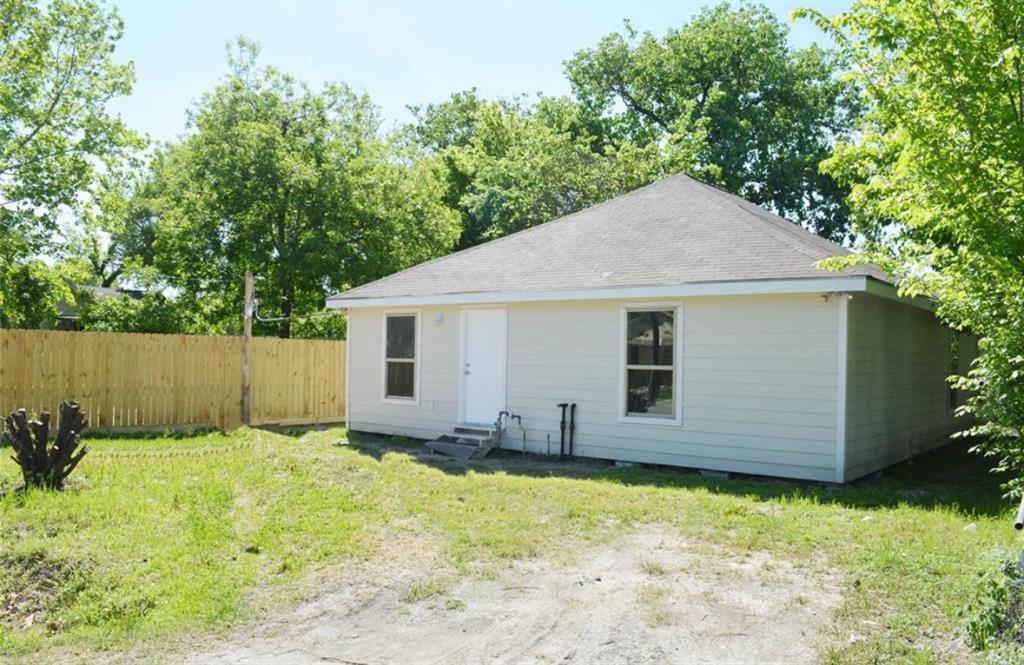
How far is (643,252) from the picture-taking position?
11.6 m

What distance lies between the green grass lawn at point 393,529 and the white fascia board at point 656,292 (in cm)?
236

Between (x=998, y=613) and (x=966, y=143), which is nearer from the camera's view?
(x=998, y=613)

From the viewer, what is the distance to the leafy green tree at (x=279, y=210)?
2334 centimetres

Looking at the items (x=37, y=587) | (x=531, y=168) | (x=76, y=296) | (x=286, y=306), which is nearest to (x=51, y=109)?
(x=76, y=296)

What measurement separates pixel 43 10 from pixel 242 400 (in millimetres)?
12745

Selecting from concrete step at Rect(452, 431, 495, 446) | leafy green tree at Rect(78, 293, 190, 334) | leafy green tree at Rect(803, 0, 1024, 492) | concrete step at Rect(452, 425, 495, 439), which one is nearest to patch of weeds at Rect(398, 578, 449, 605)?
leafy green tree at Rect(803, 0, 1024, 492)

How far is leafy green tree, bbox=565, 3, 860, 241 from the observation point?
3033cm

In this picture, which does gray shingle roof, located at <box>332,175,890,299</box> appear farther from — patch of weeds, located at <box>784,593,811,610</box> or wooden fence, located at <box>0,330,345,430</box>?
patch of weeds, located at <box>784,593,811,610</box>

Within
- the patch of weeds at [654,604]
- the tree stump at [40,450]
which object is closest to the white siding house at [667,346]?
the patch of weeds at [654,604]

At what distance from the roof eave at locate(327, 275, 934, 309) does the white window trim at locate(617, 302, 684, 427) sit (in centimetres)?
29

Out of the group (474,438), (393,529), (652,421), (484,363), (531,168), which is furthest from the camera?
(531,168)

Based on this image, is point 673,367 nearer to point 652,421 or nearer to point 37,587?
point 652,421

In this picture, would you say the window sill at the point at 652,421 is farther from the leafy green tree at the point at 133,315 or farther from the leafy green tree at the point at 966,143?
the leafy green tree at the point at 133,315

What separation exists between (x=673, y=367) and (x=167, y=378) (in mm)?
9491
